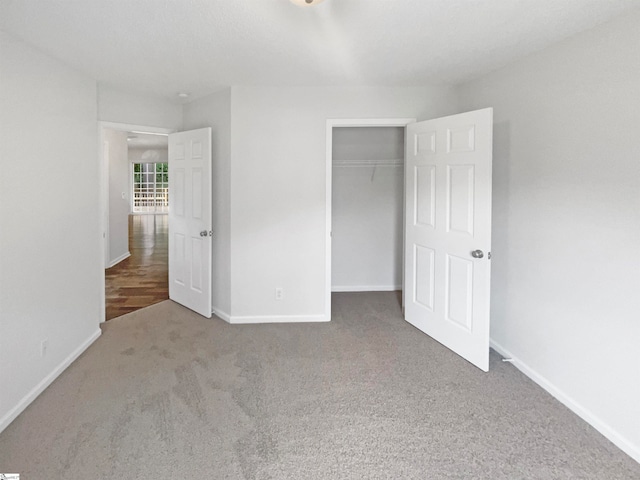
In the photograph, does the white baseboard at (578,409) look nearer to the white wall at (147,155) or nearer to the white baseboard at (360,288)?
the white baseboard at (360,288)

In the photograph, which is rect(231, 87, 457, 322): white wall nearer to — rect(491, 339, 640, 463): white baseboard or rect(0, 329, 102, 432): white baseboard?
rect(0, 329, 102, 432): white baseboard

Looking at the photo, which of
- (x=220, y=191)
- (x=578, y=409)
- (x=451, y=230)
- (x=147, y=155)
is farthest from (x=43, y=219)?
(x=147, y=155)

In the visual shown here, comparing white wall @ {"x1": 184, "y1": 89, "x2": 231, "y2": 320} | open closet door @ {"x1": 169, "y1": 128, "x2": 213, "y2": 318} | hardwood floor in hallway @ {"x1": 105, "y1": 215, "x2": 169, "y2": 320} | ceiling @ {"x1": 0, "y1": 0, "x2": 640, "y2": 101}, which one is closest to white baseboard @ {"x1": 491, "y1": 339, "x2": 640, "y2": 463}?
ceiling @ {"x1": 0, "y1": 0, "x2": 640, "y2": 101}

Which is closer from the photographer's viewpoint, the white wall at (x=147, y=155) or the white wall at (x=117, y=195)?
the white wall at (x=117, y=195)

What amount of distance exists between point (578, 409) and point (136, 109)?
176 inches

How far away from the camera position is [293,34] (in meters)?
2.42

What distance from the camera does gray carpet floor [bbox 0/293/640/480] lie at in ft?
6.11

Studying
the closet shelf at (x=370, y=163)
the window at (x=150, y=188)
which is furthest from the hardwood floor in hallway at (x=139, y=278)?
the window at (x=150, y=188)

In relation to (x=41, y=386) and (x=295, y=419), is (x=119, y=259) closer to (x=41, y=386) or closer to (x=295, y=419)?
(x=41, y=386)

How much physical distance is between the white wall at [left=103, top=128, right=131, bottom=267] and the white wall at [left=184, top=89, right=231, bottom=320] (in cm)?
329

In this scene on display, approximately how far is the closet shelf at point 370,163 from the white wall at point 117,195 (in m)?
4.02

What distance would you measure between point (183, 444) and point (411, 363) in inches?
68.0

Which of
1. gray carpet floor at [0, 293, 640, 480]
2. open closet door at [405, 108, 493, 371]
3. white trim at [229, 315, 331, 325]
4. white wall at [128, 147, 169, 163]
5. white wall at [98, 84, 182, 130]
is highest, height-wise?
white wall at [128, 147, 169, 163]

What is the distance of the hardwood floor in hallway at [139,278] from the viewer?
4.51 meters
